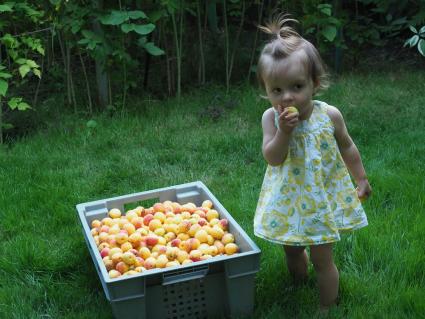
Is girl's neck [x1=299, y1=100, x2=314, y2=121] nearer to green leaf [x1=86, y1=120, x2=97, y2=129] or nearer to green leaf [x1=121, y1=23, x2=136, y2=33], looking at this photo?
green leaf [x1=121, y1=23, x2=136, y2=33]

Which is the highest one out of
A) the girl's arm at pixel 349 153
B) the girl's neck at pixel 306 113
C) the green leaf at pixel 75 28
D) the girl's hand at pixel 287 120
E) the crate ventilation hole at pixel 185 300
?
the girl's hand at pixel 287 120

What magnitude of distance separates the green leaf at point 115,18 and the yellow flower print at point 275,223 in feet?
8.48

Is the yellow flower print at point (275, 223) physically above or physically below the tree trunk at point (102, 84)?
above

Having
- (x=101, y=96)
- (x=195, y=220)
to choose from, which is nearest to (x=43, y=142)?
(x=101, y=96)

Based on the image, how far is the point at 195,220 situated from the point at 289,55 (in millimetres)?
1020

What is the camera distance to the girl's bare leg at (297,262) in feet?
9.19

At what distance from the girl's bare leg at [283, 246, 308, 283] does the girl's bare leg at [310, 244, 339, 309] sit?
0.16 metres

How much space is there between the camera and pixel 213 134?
4766mm

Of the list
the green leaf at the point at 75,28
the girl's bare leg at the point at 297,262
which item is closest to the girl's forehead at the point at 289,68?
the girl's bare leg at the point at 297,262

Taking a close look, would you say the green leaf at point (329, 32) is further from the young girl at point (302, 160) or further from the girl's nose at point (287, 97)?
the girl's nose at point (287, 97)

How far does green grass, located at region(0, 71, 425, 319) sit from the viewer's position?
284 cm

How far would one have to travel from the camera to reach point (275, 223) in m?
2.53

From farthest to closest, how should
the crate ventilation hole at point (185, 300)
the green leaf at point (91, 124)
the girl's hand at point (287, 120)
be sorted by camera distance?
the green leaf at point (91, 124) < the crate ventilation hole at point (185, 300) < the girl's hand at point (287, 120)

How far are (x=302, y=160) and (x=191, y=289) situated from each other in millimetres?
694
